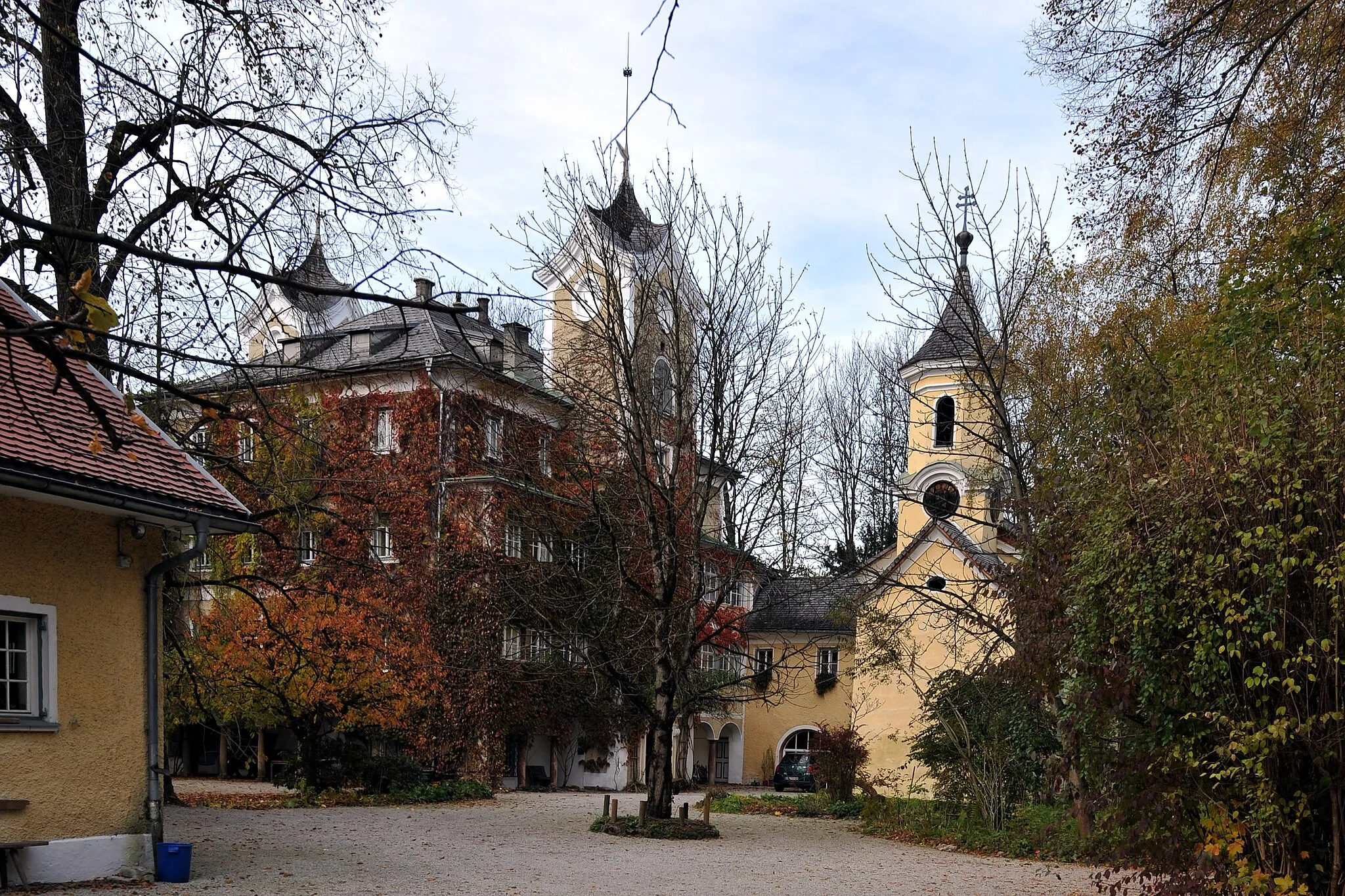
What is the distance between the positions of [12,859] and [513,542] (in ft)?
63.2

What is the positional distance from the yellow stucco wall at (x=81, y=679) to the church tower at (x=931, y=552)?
43.4 ft

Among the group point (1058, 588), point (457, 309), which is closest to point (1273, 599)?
point (1058, 588)

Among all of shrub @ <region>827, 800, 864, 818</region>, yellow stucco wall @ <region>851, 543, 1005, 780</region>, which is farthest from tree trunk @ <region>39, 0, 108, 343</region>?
Answer: yellow stucco wall @ <region>851, 543, 1005, 780</region>

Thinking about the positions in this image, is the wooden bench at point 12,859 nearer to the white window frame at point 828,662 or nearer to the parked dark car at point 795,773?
the parked dark car at point 795,773

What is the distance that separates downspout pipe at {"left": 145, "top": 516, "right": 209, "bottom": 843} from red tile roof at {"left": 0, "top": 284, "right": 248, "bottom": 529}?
342 millimetres

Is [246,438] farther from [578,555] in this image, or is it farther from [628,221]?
[578,555]

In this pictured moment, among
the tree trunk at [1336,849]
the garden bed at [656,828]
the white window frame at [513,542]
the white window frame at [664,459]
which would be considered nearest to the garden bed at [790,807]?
the garden bed at [656,828]

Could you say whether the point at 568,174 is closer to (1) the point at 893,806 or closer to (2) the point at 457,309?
(1) the point at 893,806

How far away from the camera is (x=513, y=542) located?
1168 inches

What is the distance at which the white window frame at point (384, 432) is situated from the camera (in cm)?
3167

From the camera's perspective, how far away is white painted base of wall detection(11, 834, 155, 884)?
10.7m

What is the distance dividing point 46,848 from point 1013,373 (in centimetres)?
1660

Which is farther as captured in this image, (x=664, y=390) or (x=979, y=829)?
(x=664, y=390)

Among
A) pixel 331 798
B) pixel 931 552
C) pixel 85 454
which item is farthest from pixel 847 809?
pixel 85 454
